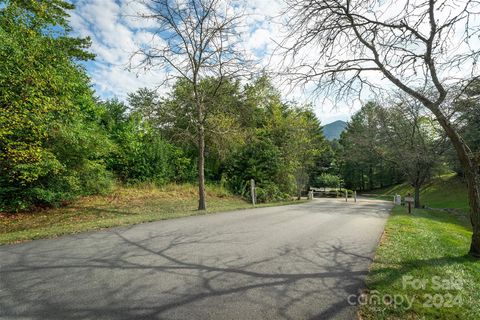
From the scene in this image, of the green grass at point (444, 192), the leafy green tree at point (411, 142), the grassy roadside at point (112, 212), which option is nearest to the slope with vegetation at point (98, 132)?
the grassy roadside at point (112, 212)

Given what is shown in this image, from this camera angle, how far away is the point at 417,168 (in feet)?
60.9

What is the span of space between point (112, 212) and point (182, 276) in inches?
349

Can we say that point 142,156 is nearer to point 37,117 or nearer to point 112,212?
point 112,212

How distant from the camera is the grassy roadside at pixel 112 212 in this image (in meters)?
7.03

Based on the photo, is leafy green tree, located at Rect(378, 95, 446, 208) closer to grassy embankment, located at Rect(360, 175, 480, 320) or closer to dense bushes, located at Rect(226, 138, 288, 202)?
dense bushes, located at Rect(226, 138, 288, 202)

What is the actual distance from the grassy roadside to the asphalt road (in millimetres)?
1400

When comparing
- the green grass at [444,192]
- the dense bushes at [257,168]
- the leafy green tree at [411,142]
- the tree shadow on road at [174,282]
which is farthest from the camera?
the green grass at [444,192]

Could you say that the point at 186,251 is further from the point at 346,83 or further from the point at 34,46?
the point at 34,46

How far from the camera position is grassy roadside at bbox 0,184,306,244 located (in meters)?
7.03

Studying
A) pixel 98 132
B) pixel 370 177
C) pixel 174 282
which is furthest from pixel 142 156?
pixel 370 177

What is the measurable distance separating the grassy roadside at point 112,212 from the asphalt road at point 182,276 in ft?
4.59

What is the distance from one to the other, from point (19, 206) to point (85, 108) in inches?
265

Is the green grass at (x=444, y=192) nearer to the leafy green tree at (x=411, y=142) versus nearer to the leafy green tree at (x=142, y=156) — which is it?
the leafy green tree at (x=411, y=142)

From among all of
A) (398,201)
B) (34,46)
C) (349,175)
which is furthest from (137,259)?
(349,175)
